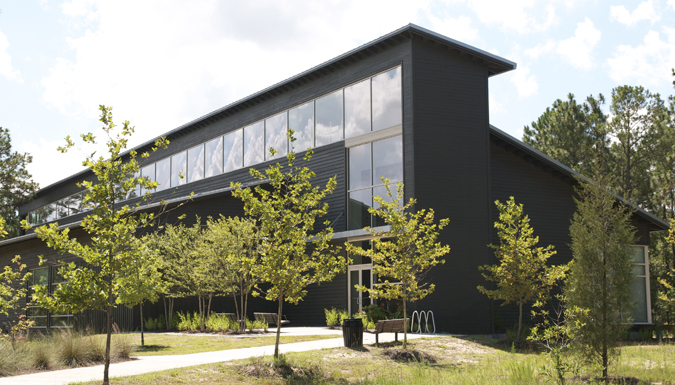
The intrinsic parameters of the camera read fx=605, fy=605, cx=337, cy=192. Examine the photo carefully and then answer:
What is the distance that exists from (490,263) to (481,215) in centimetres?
165

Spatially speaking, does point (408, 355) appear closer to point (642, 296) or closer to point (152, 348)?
point (152, 348)

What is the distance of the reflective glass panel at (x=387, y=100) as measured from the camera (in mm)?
21078

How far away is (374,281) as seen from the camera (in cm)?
2161

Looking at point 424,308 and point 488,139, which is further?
point 488,139

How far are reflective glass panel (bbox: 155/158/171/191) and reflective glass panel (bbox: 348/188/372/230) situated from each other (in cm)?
1541

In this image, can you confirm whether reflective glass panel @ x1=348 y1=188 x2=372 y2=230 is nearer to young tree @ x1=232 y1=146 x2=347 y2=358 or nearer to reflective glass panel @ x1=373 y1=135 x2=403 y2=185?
reflective glass panel @ x1=373 y1=135 x2=403 y2=185

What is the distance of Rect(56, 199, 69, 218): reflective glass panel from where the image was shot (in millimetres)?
43969

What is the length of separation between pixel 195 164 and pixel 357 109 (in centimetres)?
1272

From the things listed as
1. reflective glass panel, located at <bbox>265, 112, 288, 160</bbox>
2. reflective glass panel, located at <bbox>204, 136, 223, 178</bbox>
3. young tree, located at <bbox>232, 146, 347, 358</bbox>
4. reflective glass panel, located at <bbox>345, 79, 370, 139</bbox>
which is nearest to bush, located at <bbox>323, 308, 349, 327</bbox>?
reflective glass panel, located at <bbox>345, 79, 370, 139</bbox>

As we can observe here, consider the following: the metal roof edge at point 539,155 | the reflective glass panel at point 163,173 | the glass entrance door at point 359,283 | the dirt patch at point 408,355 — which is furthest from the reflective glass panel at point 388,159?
the reflective glass panel at point 163,173

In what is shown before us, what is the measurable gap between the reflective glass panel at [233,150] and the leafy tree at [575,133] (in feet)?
53.9

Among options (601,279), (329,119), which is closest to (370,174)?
(329,119)

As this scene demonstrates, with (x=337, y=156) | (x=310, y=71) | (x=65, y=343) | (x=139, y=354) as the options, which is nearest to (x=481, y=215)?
(x=337, y=156)

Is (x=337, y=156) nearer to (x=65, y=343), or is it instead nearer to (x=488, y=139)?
(x=488, y=139)
